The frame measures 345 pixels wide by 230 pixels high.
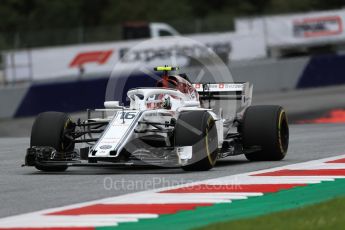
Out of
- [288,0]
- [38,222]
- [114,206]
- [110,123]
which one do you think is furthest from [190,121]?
[288,0]

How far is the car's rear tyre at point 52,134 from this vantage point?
13258 mm

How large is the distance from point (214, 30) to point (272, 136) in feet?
107

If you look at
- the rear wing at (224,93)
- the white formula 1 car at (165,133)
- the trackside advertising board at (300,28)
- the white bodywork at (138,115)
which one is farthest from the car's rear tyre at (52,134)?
the trackside advertising board at (300,28)

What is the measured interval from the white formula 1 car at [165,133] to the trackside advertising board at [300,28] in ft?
99.3

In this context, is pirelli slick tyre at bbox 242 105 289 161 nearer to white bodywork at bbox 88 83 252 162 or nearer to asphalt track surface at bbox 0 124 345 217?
asphalt track surface at bbox 0 124 345 217

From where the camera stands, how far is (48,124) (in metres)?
13.4

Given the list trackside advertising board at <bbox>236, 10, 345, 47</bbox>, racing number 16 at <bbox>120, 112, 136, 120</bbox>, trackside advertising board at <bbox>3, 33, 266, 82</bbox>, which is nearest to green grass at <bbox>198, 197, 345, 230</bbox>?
racing number 16 at <bbox>120, 112, 136, 120</bbox>

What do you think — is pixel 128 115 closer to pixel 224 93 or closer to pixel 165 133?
pixel 165 133

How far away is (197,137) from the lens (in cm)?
1266

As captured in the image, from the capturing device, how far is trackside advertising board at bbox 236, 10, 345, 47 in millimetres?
44938

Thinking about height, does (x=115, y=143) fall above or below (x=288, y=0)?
below

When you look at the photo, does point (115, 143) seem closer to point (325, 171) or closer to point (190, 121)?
point (190, 121)

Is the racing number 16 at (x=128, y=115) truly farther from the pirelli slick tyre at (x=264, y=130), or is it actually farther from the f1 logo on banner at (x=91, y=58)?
the f1 logo on banner at (x=91, y=58)

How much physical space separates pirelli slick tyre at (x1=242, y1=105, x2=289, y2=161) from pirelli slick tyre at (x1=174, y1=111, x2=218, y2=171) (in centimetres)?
126
